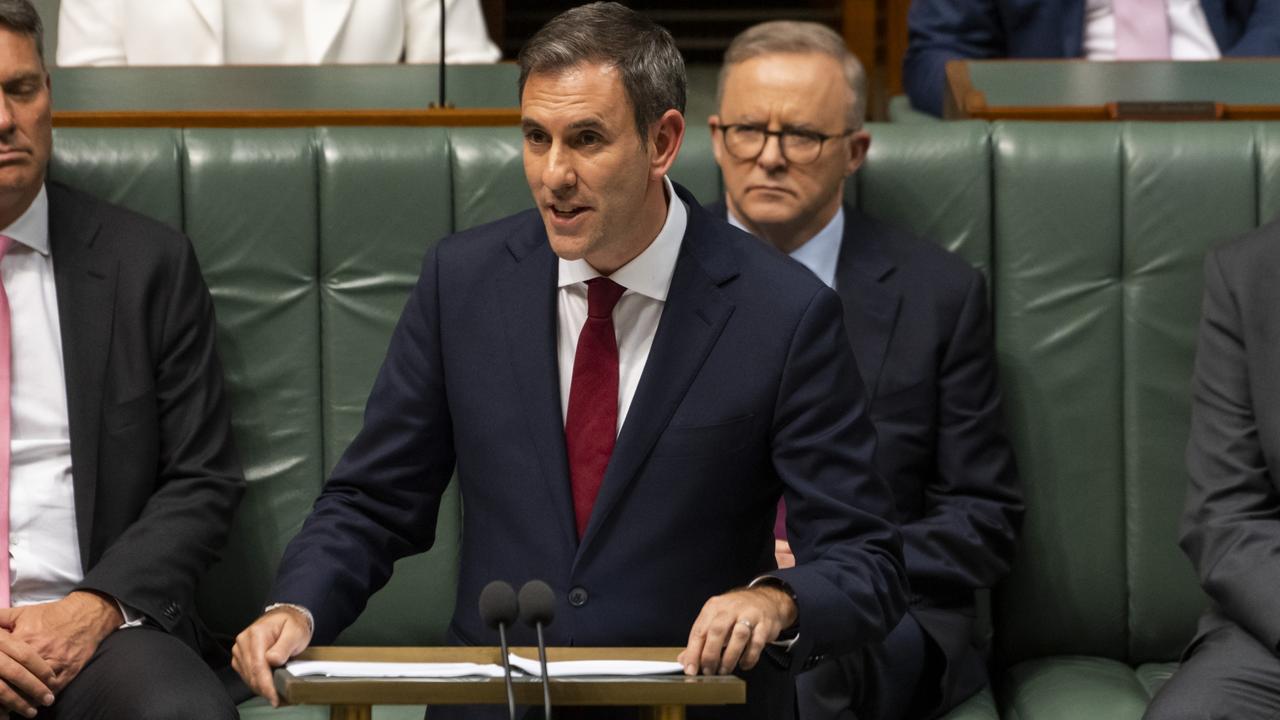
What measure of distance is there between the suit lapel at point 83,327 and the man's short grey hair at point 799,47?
98 cm

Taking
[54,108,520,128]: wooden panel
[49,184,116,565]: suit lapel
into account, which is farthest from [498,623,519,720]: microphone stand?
[54,108,520,128]: wooden panel

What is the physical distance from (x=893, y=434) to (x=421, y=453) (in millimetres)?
842

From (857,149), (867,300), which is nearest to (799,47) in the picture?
(857,149)

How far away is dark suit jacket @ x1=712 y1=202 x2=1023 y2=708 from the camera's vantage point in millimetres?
2590

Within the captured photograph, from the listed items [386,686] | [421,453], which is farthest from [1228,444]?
[386,686]

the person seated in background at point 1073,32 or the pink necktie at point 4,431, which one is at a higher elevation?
the person seated in background at point 1073,32

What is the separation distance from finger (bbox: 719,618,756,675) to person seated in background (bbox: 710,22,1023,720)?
0.79 meters

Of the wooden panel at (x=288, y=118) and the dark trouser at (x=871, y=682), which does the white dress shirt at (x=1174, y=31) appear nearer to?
Result: the wooden panel at (x=288, y=118)

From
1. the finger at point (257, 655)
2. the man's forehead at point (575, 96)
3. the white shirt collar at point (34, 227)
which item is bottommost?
the finger at point (257, 655)

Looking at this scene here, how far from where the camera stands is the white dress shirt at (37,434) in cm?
246

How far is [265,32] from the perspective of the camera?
3.66 metres

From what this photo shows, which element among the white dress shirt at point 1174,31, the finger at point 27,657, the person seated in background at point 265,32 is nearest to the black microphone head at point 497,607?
the finger at point 27,657

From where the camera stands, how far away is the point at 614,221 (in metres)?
1.94

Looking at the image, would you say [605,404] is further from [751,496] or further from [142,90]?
[142,90]
